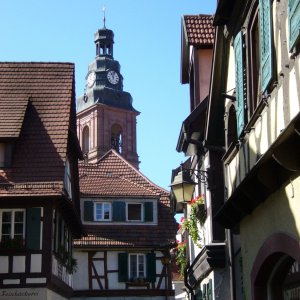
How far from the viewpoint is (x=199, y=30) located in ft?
56.1

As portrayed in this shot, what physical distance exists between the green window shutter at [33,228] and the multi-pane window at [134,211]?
14.9 metres

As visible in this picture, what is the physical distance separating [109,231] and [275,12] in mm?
26217

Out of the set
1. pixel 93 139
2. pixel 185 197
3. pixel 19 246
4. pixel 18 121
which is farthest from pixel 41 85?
pixel 93 139

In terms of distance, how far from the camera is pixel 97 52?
3268 inches

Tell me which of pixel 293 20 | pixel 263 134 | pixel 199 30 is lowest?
pixel 263 134

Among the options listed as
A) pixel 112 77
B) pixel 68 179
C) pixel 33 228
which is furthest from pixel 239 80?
pixel 112 77

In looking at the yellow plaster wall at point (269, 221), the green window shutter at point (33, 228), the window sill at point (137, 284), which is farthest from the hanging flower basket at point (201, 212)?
the window sill at point (137, 284)

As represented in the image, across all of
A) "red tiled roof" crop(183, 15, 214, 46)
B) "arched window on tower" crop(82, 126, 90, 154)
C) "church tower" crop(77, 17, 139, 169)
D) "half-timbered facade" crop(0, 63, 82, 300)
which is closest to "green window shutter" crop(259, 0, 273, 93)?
"red tiled roof" crop(183, 15, 214, 46)

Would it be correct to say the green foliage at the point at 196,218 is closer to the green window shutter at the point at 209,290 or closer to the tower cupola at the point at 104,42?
the green window shutter at the point at 209,290

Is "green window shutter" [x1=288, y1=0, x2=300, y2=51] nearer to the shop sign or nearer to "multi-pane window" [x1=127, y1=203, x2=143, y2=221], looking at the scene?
the shop sign

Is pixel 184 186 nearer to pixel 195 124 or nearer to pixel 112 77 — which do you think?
pixel 195 124

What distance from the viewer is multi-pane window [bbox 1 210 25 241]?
788 inches

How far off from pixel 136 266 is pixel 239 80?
2406 cm

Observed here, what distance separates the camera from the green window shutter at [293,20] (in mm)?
7117
